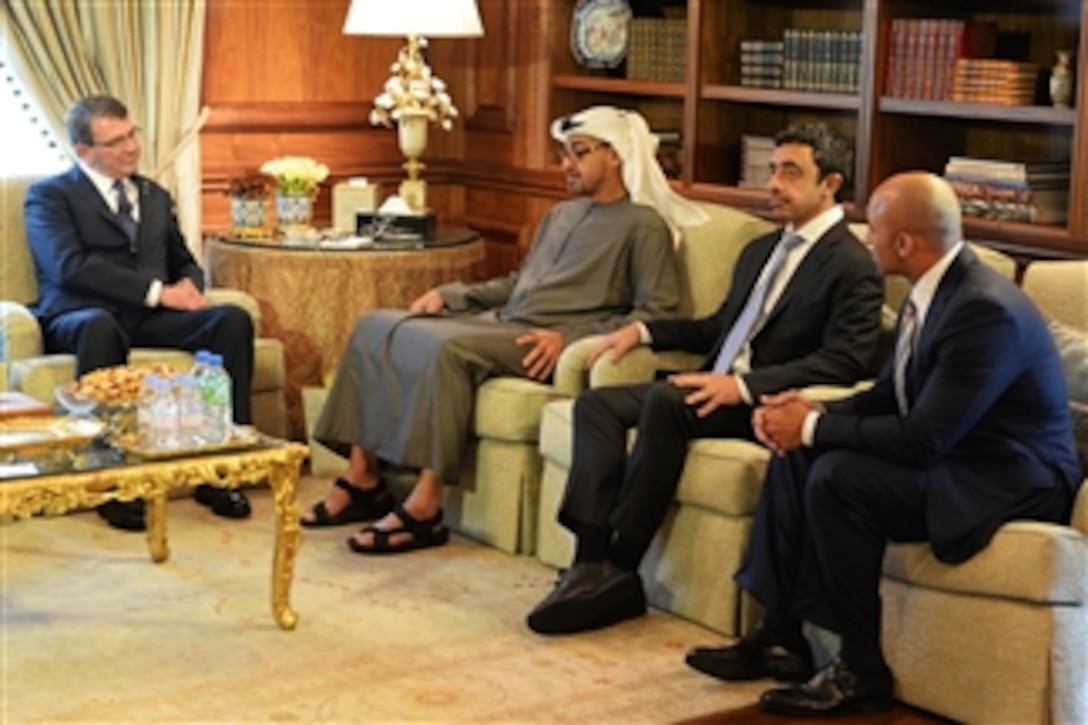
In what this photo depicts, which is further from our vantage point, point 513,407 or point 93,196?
point 93,196

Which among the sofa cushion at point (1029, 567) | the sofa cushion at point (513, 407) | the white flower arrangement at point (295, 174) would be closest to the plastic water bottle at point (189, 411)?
→ the sofa cushion at point (513, 407)

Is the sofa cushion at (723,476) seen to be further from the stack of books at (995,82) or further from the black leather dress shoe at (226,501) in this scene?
the black leather dress shoe at (226,501)

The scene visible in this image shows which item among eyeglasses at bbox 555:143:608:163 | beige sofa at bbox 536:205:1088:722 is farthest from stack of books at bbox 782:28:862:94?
beige sofa at bbox 536:205:1088:722

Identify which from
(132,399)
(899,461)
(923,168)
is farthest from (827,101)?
(132,399)

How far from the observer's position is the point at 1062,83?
4.99m

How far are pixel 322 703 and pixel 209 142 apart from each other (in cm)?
305

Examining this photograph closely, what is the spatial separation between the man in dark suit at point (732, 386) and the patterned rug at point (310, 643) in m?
0.15

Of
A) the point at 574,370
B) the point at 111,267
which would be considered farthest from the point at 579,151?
the point at 111,267

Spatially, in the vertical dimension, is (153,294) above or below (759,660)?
above

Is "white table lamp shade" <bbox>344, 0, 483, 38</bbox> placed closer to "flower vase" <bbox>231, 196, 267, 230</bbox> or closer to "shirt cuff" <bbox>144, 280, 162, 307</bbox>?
"flower vase" <bbox>231, 196, 267, 230</bbox>

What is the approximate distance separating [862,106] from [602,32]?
128 cm

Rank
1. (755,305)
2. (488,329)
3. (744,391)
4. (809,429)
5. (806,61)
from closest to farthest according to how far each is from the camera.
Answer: (809,429), (744,391), (755,305), (488,329), (806,61)

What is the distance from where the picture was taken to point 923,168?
557 cm

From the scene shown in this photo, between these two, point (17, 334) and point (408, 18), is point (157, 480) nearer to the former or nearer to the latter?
point (17, 334)
